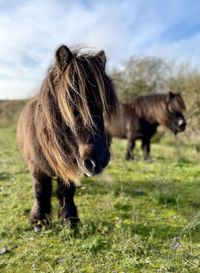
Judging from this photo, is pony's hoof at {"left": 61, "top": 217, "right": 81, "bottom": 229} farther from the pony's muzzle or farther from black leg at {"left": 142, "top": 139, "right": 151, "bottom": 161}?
black leg at {"left": 142, "top": 139, "right": 151, "bottom": 161}

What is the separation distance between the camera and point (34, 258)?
249 cm

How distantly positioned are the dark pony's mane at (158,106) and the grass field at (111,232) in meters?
2.68

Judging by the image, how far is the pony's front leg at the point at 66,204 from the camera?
310 cm

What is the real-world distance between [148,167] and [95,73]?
14.7ft

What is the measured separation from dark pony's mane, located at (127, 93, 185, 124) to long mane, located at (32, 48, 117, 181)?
4.95 meters

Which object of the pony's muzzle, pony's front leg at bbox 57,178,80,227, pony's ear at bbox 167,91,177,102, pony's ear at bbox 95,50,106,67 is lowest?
Result: pony's front leg at bbox 57,178,80,227

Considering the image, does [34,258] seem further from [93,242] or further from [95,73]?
[95,73]

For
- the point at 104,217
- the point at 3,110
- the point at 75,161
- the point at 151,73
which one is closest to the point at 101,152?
the point at 75,161

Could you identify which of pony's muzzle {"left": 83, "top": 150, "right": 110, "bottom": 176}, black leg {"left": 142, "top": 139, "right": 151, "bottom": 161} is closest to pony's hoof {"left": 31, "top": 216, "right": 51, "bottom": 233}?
pony's muzzle {"left": 83, "top": 150, "right": 110, "bottom": 176}

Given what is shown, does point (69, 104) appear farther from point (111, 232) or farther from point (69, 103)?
point (111, 232)

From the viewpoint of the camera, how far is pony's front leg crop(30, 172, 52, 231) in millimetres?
3073

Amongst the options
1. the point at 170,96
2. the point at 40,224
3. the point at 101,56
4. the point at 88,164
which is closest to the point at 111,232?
the point at 40,224

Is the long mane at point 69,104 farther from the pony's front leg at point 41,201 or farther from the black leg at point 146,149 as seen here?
the black leg at point 146,149

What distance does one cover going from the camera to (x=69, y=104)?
2.19 meters
